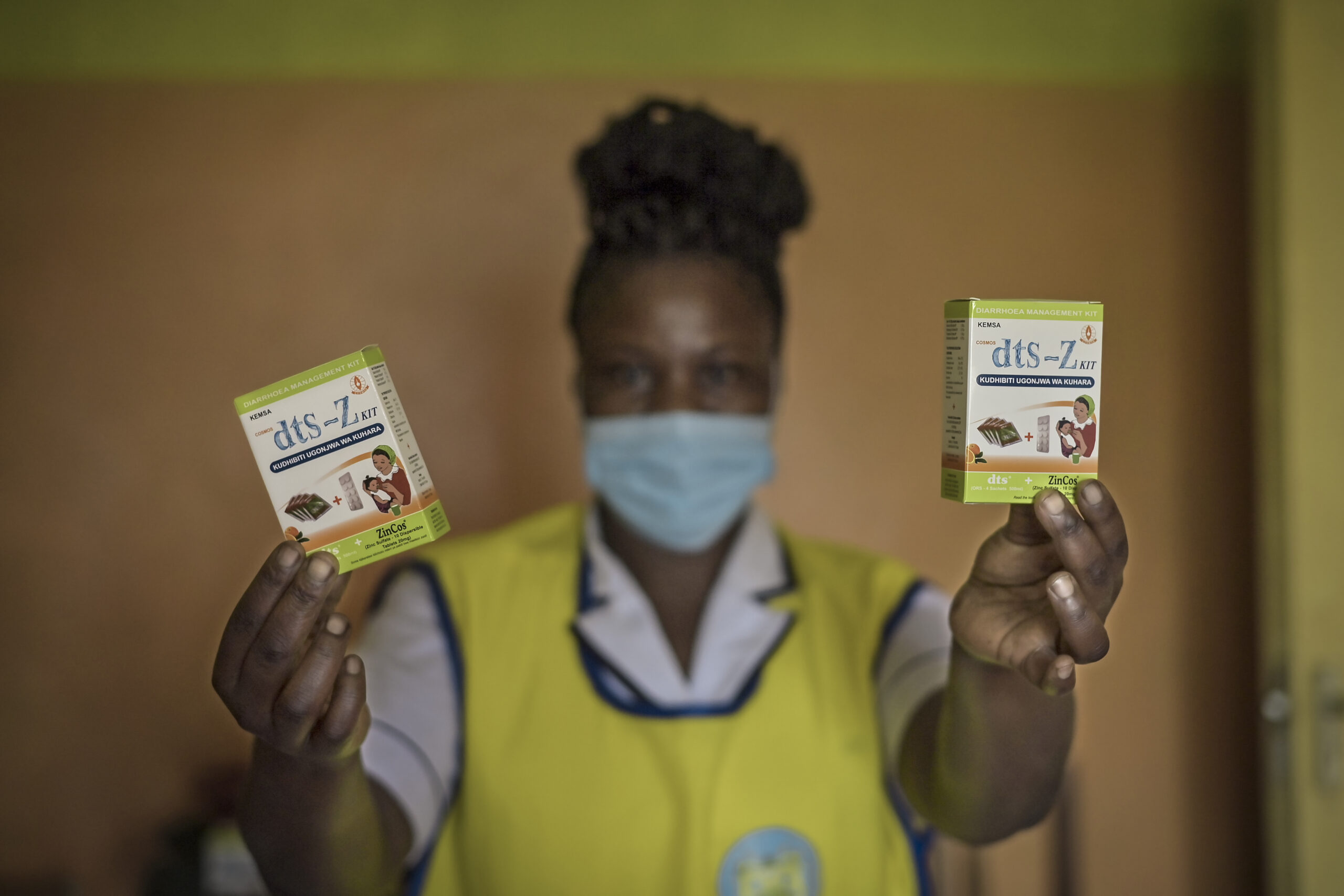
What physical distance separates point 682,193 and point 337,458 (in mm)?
714

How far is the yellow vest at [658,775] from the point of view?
1.27 meters

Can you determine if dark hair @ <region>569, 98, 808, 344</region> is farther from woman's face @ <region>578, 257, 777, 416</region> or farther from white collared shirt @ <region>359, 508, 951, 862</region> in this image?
white collared shirt @ <region>359, 508, 951, 862</region>

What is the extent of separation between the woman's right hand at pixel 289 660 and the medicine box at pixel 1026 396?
610 mm

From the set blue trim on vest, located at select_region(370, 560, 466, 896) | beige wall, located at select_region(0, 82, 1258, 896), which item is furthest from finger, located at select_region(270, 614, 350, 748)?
beige wall, located at select_region(0, 82, 1258, 896)

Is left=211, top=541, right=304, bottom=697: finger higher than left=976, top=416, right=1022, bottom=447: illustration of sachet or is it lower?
lower

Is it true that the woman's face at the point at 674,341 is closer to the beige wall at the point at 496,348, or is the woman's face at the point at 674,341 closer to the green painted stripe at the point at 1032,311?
the green painted stripe at the point at 1032,311

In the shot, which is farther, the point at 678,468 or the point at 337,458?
the point at 678,468

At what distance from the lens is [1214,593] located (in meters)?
2.23

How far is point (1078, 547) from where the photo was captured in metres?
0.88

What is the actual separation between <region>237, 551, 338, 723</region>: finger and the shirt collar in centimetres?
54

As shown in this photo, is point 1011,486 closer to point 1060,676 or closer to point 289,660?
→ point 1060,676

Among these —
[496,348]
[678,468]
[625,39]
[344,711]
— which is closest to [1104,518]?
[678,468]

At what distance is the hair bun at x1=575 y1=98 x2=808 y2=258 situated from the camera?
4.66ft

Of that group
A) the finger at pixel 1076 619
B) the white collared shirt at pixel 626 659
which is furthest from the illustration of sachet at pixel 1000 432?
the white collared shirt at pixel 626 659
